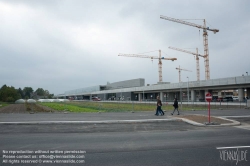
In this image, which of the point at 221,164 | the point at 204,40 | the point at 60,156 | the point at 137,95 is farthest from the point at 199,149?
the point at 137,95

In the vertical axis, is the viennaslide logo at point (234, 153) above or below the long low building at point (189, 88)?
below

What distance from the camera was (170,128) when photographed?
47.0 ft

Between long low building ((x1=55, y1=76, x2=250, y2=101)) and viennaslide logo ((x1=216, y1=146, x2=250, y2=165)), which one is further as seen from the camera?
long low building ((x1=55, y1=76, x2=250, y2=101))

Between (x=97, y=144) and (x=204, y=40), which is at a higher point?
(x=204, y=40)

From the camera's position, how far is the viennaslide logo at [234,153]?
6.86 meters

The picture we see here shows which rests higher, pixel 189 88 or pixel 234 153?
pixel 189 88

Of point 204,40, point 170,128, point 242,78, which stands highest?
point 204,40

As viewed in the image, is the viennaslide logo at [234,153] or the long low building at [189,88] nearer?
the viennaslide logo at [234,153]

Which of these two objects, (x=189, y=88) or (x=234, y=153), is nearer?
(x=234, y=153)

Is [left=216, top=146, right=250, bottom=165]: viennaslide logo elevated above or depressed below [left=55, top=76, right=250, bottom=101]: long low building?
below

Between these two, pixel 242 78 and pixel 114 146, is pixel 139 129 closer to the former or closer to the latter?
pixel 114 146

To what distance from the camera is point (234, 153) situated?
747cm

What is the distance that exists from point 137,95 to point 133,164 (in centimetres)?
10044

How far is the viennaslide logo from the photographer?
6859 mm
